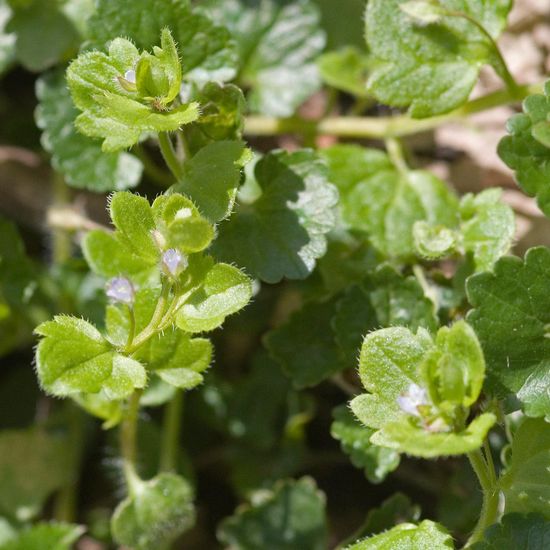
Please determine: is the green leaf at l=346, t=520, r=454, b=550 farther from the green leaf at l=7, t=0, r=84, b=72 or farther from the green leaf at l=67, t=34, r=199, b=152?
the green leaf at l=7, t=0, r=84, b=72

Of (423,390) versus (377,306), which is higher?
(423,390)

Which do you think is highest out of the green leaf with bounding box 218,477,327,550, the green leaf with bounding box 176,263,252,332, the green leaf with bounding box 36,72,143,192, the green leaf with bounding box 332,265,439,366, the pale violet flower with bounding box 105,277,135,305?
the pale violet flower with bounding box 105,277,135,305

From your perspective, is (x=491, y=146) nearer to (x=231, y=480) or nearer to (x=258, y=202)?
(x=258, y=202)

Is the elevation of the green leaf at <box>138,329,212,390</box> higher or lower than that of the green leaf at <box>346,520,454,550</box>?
higher

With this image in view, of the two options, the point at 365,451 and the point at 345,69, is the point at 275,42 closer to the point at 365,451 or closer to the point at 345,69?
the point at 345,69

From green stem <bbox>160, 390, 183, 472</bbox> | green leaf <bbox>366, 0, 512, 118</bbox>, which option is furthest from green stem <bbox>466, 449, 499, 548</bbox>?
green stem <bbox>160, 390, 183, 472</bbox>

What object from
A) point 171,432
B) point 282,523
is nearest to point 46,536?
point 171,432

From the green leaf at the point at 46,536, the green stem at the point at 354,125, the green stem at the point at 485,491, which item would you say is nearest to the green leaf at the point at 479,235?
the green stem at the point at 354,125

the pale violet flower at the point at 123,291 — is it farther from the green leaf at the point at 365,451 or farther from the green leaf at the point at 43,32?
the green leaf at the point at 43,32
